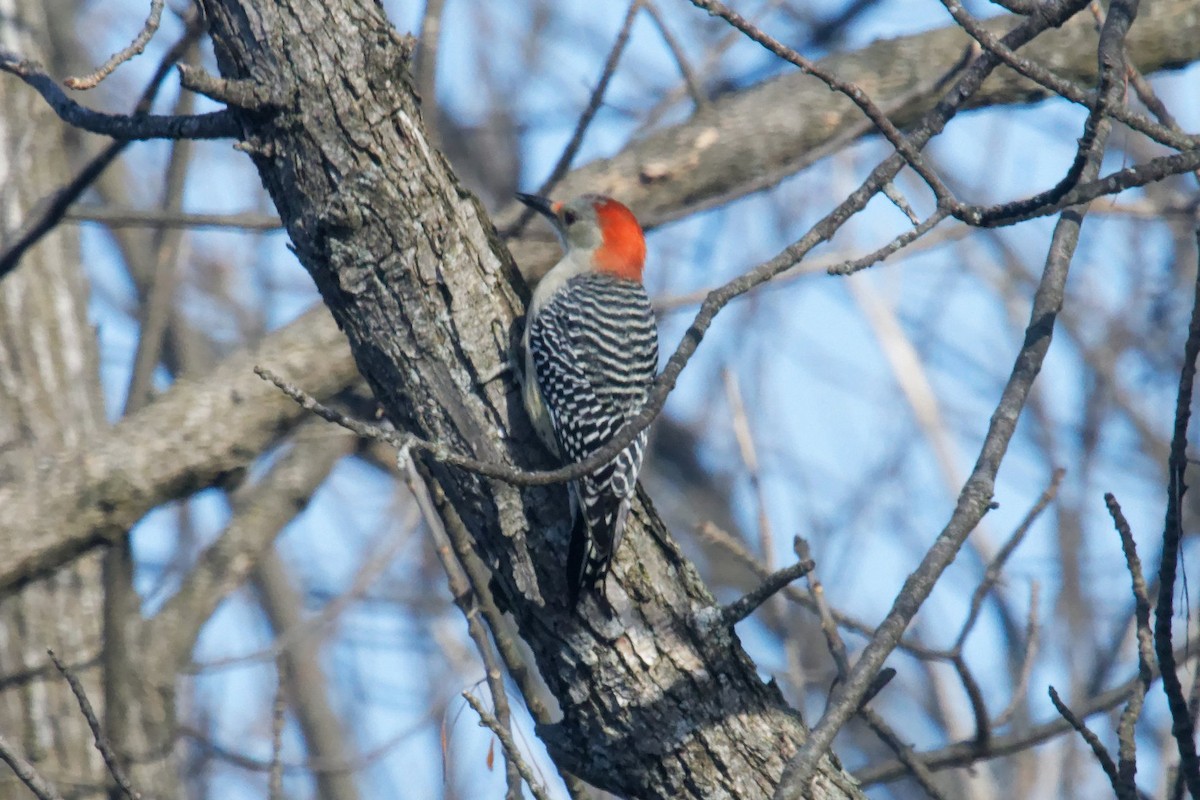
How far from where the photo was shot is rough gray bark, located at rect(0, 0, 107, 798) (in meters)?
5.37

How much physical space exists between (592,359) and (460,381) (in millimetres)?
1278

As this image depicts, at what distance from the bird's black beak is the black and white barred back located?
0.41 metres

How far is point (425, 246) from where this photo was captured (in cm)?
355

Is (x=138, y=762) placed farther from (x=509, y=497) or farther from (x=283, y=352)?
(x=509, y=497)

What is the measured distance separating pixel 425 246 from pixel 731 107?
2751mm

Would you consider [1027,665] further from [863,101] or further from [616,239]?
[616,239]

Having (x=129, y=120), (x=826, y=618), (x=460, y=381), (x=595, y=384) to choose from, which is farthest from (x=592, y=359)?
(x=129, y=120)

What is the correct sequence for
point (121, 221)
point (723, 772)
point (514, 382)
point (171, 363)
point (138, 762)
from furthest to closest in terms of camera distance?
point (171, 363), point (138, 762), point (121, 221), point (514, 382), point (723, 772)

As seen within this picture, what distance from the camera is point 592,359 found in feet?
15.8

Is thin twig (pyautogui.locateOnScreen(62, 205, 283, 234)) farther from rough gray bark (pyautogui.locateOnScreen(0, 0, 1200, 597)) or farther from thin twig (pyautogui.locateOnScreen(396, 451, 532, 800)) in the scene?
thin twig (pyautogui.locateOnScreen(396, 451, 532, 800))

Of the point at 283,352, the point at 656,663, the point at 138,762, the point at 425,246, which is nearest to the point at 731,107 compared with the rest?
the point at 283,352

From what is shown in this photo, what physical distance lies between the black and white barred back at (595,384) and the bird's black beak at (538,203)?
414 millimetres

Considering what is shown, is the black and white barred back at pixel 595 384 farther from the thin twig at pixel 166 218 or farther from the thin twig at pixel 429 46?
the thin twig at pixel 166 218

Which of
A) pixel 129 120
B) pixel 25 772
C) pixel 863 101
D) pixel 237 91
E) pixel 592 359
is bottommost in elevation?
pixel 25 772
